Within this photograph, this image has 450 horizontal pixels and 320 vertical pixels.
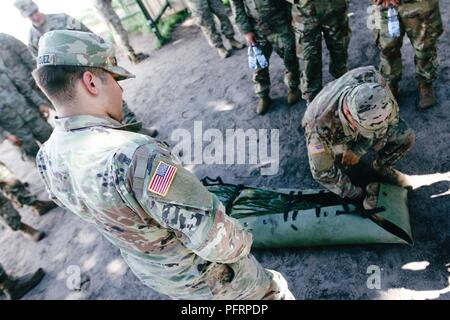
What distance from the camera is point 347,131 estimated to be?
7.64 ft

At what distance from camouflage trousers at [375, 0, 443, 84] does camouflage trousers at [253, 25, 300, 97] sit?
878mm

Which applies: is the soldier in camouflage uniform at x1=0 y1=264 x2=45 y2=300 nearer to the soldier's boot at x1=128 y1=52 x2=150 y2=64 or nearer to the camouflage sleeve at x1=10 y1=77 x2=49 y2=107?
the camouflage sleeve at x1=10 y1=77 x2=49 y2=107

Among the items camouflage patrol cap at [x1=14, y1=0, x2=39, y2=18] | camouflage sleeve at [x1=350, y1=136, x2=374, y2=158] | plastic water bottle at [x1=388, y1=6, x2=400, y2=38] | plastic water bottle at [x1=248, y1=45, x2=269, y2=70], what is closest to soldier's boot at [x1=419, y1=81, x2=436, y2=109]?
plastic water bottle at [x1=388, y1=6, x2=400, y2=38]

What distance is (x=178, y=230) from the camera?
1338mm

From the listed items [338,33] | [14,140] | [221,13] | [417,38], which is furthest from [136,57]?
[417,38]

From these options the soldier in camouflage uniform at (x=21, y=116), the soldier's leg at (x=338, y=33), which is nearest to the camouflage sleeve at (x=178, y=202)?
the soldier's leg at (x=338, y=33)

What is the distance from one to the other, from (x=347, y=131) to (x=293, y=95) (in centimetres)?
166

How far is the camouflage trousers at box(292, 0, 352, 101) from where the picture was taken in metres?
3.02

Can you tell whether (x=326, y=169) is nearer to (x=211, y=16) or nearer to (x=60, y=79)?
(x=60, y=79)

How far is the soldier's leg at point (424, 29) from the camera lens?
2625mm
